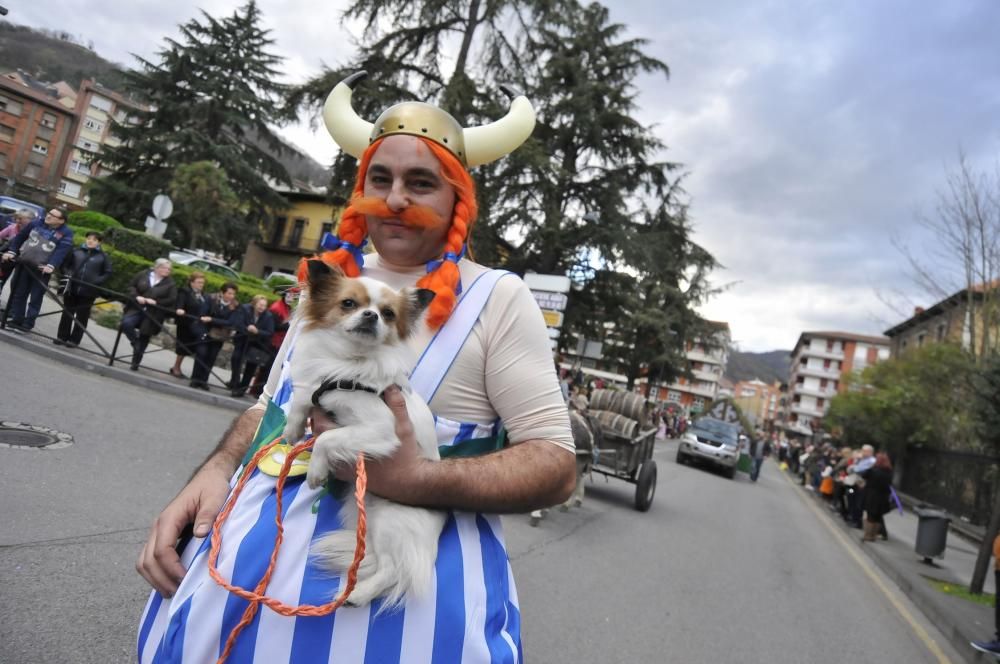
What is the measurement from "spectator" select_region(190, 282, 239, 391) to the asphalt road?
1.12m

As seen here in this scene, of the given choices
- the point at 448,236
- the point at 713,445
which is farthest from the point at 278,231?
the point at 448,236

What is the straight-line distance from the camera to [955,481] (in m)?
20.2

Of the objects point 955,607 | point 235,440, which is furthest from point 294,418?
point 955,607

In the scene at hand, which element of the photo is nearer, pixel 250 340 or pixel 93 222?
pixel 250 340

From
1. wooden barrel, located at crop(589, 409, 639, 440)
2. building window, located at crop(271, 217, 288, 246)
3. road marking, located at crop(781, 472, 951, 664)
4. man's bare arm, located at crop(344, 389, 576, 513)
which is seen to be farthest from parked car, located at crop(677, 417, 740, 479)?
building window, located at crop(271, 217, 288, 246)

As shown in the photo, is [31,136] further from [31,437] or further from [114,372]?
[31,437]

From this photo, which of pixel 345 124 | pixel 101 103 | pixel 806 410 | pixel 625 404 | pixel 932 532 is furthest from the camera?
pixel 806 410

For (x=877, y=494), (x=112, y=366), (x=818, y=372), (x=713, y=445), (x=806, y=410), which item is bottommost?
(x=112, y=366)

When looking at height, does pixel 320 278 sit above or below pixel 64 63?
below

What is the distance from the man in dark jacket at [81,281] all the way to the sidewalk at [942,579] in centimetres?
1299

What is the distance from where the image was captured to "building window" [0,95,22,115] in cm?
1692

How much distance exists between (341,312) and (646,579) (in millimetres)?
6139

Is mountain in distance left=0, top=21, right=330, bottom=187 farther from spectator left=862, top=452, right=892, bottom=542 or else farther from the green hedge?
spectator left=862, top=452, right=892, bottom=542

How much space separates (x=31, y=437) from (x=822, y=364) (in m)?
122
